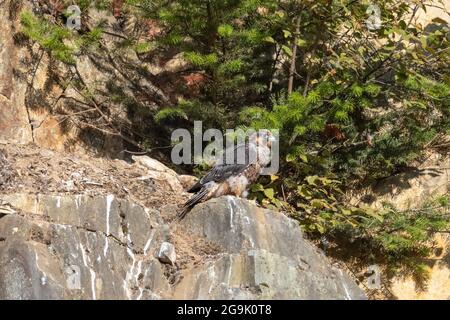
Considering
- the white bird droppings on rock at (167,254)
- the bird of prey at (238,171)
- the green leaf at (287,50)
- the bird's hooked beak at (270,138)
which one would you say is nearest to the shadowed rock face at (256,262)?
the white bird droppings on rock at (167,254)

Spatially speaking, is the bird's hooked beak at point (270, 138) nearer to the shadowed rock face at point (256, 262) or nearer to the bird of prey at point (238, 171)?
the bird of prey at point (238, 171)

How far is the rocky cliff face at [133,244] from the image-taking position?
6363 millimetres

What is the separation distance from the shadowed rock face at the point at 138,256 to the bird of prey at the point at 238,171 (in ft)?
1.29

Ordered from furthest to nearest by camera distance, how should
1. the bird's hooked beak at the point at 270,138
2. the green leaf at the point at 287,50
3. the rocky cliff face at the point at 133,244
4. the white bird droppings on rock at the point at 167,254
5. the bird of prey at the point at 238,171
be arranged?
the green leaf at the point at 287,50 → the bird's hooked beak at the point at 270,138 → the bird of prey at the point at 238,171 → the white bird droppings on rock at the point at 167,254 → the rocky cliff face at the point at 133,244

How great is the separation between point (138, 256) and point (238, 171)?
1611 mm

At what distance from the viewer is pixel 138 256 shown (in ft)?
23.1

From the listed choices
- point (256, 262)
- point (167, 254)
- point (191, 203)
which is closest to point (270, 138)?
point (191, 203)

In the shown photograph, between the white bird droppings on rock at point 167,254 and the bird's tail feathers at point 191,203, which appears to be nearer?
the white bird droppings on rock at point 167,254

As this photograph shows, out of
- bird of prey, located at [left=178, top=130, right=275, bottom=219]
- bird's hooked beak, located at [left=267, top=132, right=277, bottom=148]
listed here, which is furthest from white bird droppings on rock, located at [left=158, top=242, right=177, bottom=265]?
bird's hooked beak, located at [left=267, top=132, right=277, bottom=148]

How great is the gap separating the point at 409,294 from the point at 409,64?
2517mm

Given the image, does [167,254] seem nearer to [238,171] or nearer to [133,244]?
[133,244]

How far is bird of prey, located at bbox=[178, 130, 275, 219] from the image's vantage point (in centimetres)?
812

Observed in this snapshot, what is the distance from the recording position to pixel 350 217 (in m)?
9.03

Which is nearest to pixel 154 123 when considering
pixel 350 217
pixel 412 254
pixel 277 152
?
pixel 277 152
